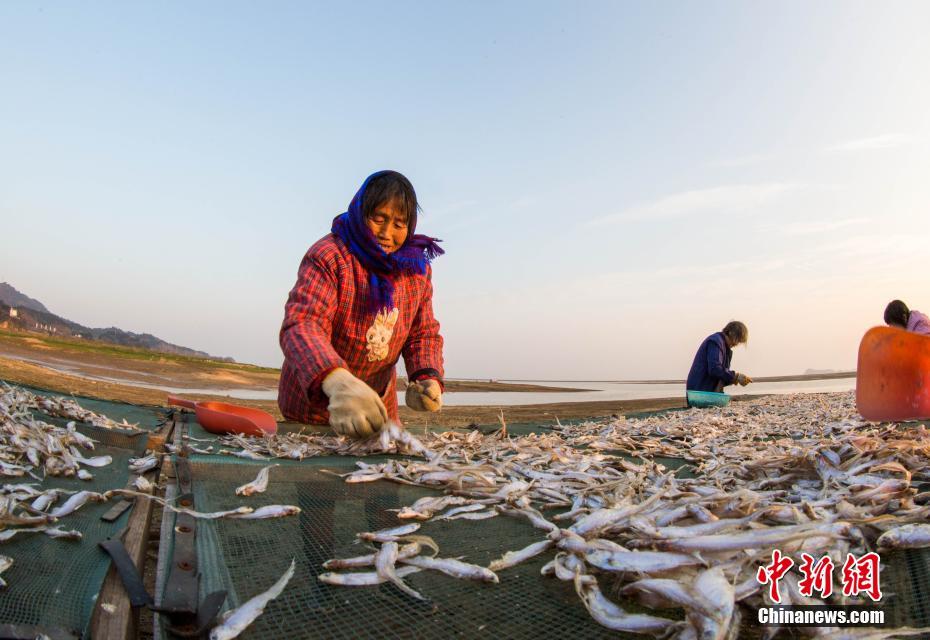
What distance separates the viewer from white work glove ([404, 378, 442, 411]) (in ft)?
11.4

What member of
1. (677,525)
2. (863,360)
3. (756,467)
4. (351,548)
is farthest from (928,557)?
(863,360)

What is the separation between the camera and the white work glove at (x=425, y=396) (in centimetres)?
346

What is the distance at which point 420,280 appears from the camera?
12.5 ft

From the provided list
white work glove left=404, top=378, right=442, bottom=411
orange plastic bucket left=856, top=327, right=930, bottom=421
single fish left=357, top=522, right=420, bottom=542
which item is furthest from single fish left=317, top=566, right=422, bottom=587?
orange plastic bucket left=856, top=327, right=930, bottom=421

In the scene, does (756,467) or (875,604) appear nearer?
(875,604)

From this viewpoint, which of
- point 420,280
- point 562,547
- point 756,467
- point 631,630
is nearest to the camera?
point 631,630

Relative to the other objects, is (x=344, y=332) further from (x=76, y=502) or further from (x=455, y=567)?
(x=455, y=567)

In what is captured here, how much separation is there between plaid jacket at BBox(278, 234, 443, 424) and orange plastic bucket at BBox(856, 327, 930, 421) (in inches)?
124

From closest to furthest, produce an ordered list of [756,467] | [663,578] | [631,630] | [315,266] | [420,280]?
[631,630] → [663,578] → [756,467] → [315,266] → [420,280]

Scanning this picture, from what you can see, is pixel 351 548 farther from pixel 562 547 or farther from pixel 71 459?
pixel 71 459

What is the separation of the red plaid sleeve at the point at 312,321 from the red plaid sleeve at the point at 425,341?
2.46 ft

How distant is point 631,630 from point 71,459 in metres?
2.41

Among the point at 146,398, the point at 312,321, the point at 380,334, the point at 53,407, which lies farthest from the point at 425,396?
the point at 146,398

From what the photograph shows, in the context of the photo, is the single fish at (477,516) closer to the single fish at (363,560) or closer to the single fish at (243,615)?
the single fish at (363,560)
